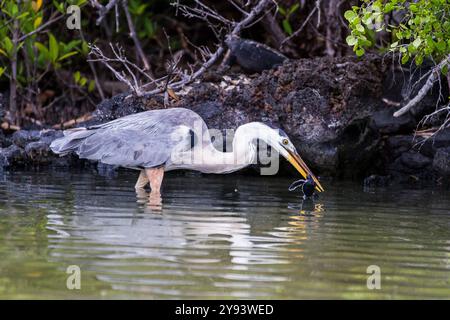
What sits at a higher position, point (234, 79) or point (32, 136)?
point (234, 79)

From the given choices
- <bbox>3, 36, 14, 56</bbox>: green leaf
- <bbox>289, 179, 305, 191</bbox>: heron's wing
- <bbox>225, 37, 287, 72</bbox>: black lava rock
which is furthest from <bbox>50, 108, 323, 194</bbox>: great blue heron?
<bbox>3, 36, 14, 56</bbox>: green leaf

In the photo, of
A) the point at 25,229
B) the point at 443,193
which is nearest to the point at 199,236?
the point at 25,229

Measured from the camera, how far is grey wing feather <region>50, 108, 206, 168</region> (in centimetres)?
974

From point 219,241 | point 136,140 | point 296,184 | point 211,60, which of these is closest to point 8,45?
point 211,60

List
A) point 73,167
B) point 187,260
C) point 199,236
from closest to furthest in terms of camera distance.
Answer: point 187,260 → point 199,236 → point 73,167

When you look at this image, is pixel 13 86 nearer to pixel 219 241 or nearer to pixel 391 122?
pixel 391 122

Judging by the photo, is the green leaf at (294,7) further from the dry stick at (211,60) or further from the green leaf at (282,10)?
the dry stick at (211,60)

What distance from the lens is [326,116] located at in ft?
38.3

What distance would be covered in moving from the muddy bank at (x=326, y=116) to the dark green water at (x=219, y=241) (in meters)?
1.07

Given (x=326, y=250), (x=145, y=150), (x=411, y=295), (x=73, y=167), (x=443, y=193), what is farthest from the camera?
(x=73, y=167)

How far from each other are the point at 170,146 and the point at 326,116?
9.18 feet

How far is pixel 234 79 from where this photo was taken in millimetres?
12602
